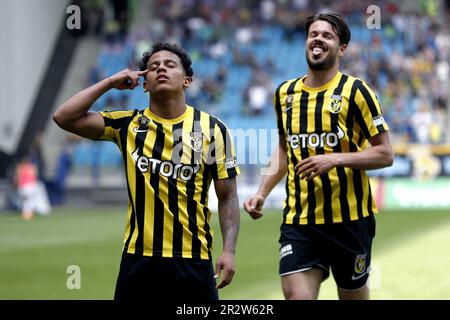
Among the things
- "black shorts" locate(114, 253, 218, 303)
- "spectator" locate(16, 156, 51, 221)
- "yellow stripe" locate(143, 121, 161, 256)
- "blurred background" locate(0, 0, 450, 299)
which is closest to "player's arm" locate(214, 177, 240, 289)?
"black shorts" locate(114, 253, 218, 303)

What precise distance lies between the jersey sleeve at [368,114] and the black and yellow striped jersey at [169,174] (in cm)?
117

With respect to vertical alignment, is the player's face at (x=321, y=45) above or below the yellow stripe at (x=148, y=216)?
above

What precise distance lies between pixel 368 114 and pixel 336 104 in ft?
0.77

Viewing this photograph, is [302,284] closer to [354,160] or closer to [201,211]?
[354,160]

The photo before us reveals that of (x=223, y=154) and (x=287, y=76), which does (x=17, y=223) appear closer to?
(x=287, y=76)

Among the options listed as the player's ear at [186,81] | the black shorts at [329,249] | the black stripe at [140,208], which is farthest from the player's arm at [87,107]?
the black shorts at [329,249]

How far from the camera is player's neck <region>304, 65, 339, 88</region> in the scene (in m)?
6.64

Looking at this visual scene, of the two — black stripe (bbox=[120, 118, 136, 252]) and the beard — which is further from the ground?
the beard

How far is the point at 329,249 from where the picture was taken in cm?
660

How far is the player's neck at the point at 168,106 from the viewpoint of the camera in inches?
226

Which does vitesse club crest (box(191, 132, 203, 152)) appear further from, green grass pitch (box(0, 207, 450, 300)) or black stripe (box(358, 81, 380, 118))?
green grass pitch (box(0, 207, 450, 300))

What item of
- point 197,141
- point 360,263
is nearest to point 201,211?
point 197,141

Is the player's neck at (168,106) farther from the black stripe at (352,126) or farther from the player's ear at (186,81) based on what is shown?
the black stripe at (352,126)

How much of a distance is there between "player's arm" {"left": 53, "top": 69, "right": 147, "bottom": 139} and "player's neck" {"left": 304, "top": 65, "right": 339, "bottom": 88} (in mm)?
1471
